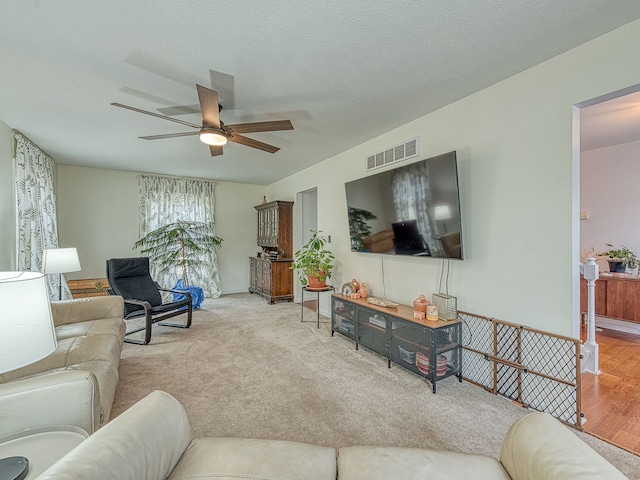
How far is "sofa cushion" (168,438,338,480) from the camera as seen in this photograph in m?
0.98

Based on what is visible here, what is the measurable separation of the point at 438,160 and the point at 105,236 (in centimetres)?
570

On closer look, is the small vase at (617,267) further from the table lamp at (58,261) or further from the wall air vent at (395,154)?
the table lamp at (58,261)

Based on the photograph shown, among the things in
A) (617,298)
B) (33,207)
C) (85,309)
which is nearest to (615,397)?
(617,298)

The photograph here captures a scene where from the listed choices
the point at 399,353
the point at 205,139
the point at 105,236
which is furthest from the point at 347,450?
the point at 105,236

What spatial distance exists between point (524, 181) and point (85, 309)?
4.05m

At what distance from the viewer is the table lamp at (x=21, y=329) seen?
2.80 feet

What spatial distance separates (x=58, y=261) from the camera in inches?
122

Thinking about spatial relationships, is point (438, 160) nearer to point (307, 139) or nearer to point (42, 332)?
point (307, 139)

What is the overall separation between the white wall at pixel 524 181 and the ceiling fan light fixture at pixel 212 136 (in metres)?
1.95

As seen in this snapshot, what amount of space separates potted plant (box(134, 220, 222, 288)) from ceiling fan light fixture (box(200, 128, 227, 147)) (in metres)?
3.51

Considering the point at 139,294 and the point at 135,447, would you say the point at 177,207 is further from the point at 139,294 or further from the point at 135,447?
the point at 135,447

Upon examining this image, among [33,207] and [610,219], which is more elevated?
[33,207]

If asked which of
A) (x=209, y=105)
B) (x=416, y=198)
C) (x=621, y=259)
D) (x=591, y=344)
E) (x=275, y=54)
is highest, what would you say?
(x=275, y=54)

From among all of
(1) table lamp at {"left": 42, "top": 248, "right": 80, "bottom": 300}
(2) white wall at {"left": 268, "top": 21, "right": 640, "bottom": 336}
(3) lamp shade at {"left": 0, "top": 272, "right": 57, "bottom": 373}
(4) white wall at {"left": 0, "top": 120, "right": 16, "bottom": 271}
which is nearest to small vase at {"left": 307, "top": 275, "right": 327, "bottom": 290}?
(2) white wall at {"left": 268, "top": 21, "right": 640, "bottom": 336}
